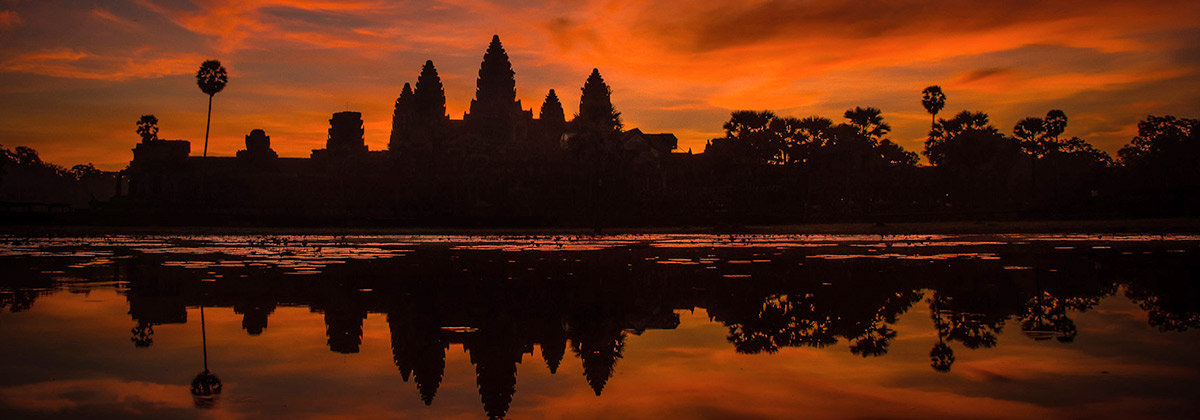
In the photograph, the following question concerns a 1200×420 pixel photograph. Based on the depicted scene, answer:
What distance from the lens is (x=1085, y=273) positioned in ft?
54.6

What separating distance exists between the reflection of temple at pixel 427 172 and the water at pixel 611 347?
54.2 meters

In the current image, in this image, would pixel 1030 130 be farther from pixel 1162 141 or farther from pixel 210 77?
pixel 210 77

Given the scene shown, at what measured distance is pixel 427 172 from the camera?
91.6m

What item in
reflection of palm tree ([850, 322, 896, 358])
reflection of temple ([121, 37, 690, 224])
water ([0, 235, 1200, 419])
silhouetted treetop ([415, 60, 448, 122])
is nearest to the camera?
water ([0, 235, 1200, 419])

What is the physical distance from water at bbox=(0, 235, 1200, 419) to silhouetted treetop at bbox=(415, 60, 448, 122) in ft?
333

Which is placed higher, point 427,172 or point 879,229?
point 427,172

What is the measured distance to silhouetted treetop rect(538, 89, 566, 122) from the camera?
130m

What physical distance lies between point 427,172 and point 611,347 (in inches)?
3354

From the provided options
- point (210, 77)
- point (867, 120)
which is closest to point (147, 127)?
point (210, 77)

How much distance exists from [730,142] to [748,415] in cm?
9093

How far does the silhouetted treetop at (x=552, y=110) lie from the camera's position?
5098 inches

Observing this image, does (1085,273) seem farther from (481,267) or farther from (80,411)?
(80,411)

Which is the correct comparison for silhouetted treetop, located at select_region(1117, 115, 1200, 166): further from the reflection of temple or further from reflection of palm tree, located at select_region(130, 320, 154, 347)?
reflection of palm tree, located at select_region(130, 320, 154, 347)

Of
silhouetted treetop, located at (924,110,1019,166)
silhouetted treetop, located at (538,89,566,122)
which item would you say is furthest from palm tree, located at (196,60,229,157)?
silhouetted treetop, located at (924,110,1019,166)
